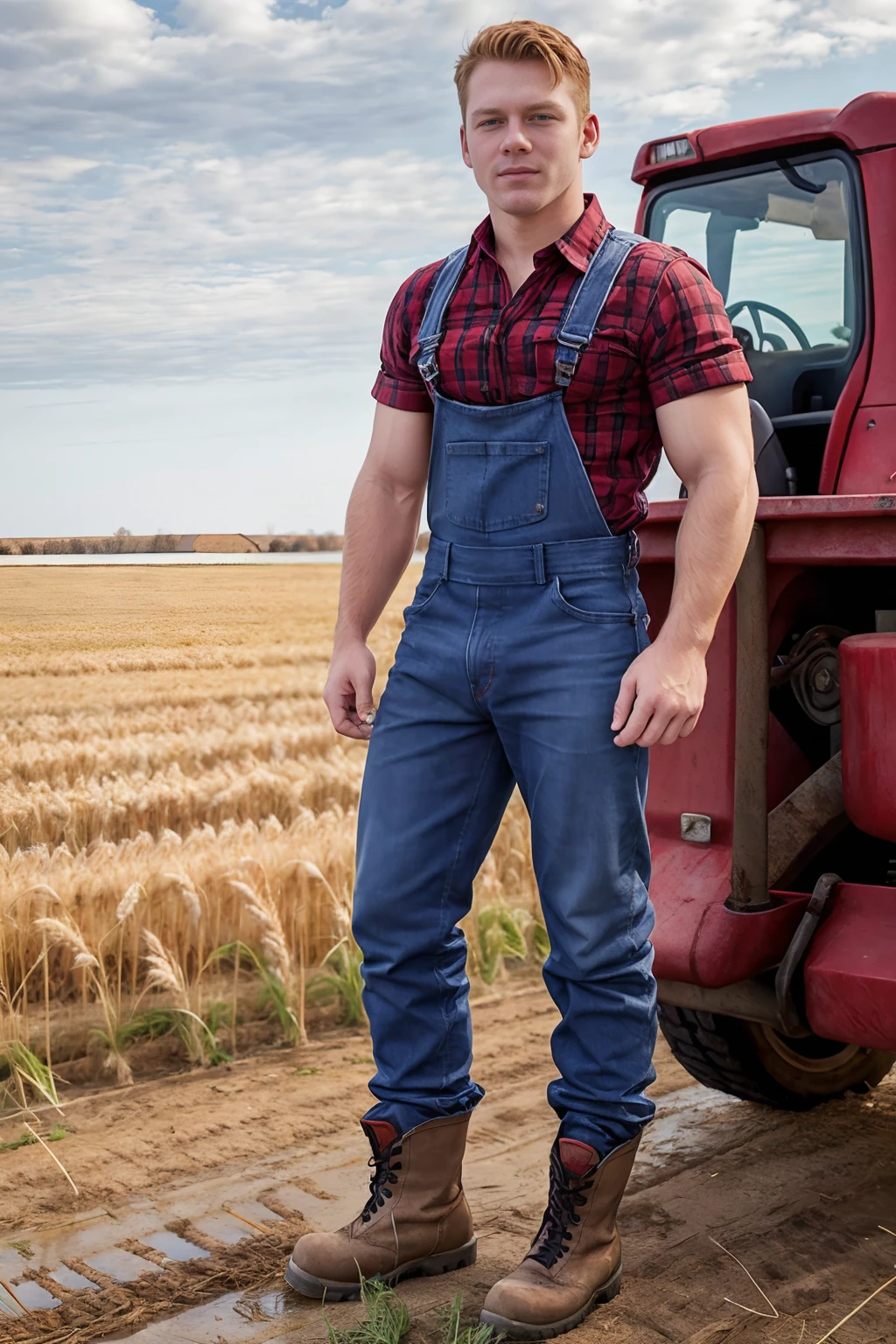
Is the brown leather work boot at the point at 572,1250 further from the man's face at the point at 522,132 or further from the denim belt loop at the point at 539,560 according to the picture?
the man's face at the point at 522,132

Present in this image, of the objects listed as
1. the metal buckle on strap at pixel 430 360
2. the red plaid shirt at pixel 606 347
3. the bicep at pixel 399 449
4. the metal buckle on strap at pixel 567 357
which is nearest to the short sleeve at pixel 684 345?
the red plaid shirt at pixel 606 347

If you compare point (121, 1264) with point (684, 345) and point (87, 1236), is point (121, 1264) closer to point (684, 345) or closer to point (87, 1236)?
point (87, 1236)

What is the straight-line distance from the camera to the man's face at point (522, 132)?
2.22 metres

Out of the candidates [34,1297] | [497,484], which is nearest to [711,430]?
[497,484]

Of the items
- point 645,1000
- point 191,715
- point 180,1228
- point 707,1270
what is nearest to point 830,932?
point 645,1000

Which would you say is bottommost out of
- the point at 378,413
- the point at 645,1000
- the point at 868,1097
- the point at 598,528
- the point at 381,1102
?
the point at 868,1097

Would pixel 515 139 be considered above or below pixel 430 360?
above

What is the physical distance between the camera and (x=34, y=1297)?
8.33 feet

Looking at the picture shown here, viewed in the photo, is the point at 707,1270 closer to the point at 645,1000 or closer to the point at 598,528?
the point at 645,1000

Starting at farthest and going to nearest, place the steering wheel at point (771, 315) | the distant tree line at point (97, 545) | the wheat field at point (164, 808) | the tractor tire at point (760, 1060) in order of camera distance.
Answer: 1. the distant tree line at point (97, 545)
2. the wheat field at point (164, 808)
3. the steering wheel at point (771, 315)
4. the tractor tire at point (760, 1060)

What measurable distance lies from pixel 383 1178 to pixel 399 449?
53.8 inches

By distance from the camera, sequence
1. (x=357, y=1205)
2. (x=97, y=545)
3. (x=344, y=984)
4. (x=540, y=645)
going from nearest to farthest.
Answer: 1. (x=540, y=645)
2. (x=357, y=1205)
3. (x=344, y=984)
4. (x=97, y=545)

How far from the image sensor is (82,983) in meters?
3.95

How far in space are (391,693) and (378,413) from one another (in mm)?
541
